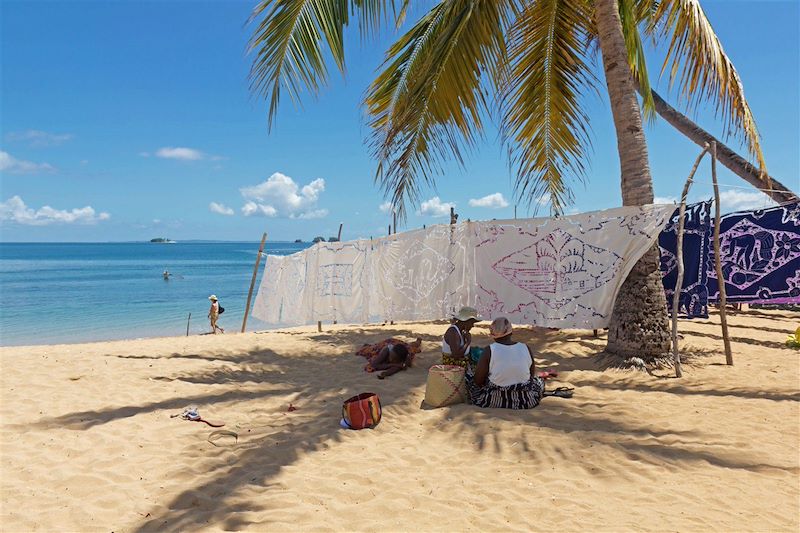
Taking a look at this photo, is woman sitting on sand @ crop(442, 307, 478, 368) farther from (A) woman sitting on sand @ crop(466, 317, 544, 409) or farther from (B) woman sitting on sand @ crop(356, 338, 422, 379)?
(B) woman sitting on sand @ crop(356, 338, 422, 379)

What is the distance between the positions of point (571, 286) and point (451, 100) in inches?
111

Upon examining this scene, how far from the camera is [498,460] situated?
10.8 feet

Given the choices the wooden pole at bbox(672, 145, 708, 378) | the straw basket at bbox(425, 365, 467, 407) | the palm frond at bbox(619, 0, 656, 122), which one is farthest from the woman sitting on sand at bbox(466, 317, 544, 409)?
the palm frond at bbox(619, 0, 656, 122)

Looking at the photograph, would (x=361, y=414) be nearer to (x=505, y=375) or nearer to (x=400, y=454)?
(x=400, y=454)

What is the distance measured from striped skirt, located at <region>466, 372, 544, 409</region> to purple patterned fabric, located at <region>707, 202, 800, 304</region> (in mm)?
3942

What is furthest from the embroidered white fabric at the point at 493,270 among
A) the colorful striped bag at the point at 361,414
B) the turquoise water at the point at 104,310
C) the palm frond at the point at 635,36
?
the turquoise water at the point at 104,310

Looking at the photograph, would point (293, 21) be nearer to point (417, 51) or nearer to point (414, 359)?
point (417, 51)

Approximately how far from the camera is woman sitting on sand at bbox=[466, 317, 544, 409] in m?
4.12

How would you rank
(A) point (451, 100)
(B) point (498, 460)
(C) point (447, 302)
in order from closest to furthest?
1. (B) point (498, 460)
2. (A) point (451, 100)
3. (C) point (447, 302)

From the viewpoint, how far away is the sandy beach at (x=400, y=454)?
262cm

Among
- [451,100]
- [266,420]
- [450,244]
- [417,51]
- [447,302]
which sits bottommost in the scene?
[266,420]

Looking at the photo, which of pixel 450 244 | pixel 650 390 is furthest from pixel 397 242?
pixel 650 390

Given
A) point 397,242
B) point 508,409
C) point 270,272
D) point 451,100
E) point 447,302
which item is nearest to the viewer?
point 508,409

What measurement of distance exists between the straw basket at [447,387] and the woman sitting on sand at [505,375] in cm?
13
